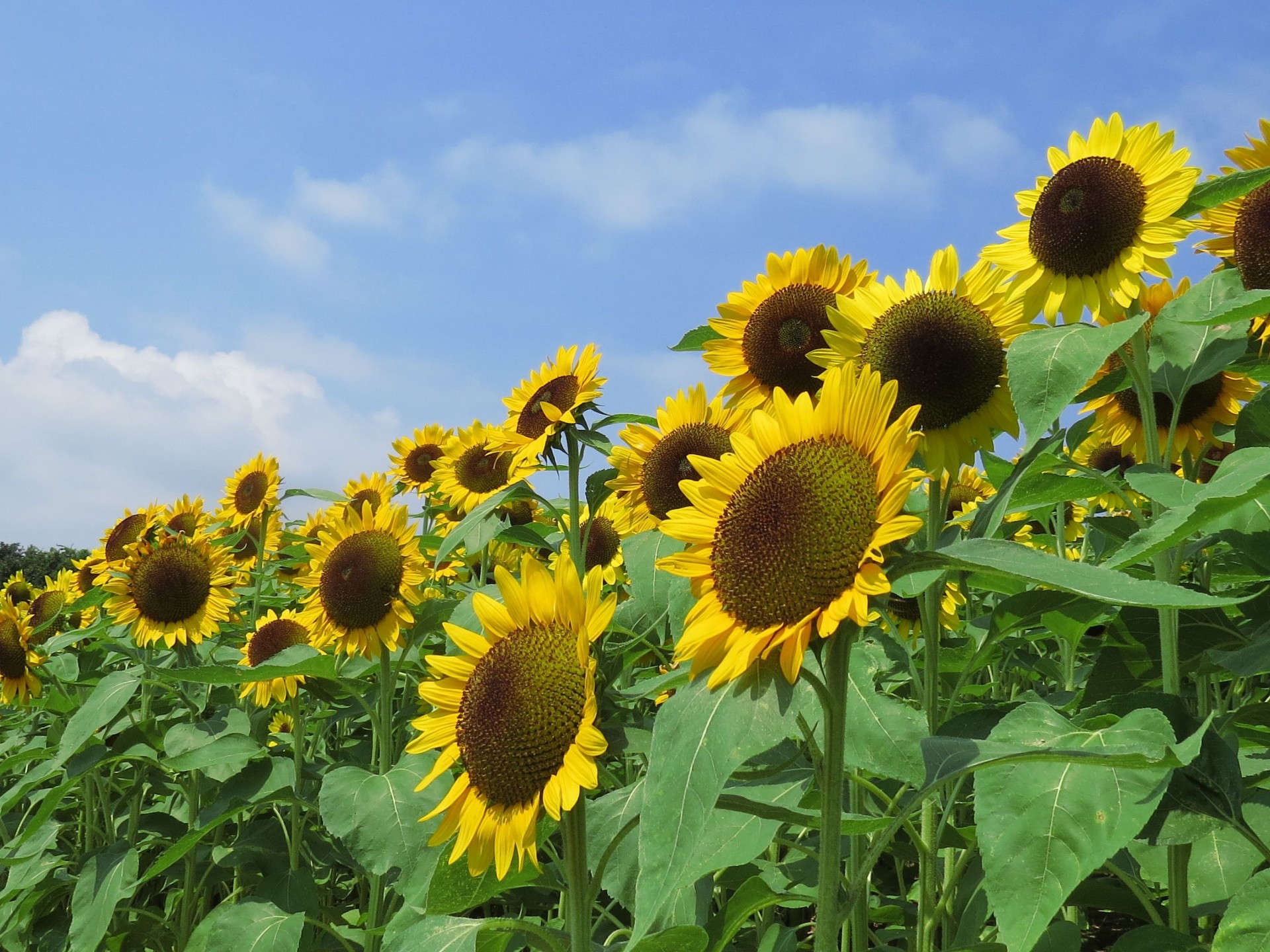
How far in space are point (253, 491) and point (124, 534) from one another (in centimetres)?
113

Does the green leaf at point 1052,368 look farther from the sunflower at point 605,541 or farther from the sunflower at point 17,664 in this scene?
the sunflower at point 17,664

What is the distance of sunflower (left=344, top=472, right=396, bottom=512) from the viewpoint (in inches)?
235

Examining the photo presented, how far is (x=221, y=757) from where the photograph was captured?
11.7ft

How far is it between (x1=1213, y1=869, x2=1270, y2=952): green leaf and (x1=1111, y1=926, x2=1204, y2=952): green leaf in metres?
0.20

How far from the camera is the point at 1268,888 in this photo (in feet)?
4.88

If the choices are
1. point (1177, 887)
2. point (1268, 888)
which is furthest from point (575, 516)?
point (1268, 888)

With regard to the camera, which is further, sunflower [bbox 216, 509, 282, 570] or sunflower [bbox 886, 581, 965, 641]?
sunflower [bbox 216, 509, 282, 570]

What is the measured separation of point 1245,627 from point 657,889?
1493mm

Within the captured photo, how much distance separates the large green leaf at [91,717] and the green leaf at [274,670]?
2.13ft

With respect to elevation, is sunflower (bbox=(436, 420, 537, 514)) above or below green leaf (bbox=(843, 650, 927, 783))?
above

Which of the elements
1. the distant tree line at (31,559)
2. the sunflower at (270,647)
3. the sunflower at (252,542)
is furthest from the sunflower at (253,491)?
the distant tree line at (31,559)

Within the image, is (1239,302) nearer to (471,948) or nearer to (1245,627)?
(1245,627)

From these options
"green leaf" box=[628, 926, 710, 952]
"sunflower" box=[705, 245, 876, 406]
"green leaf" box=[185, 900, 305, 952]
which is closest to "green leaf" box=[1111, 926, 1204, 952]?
"green leaf" box=[628, 926, 710, 952]

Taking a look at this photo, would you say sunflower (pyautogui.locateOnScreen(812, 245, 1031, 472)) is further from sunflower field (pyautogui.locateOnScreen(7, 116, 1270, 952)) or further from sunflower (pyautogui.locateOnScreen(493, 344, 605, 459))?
sunflower (pyautogui.locateOnScreen(493, 344, 605, 459))
